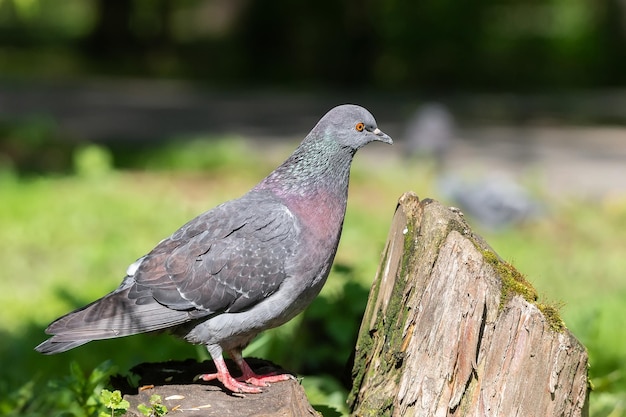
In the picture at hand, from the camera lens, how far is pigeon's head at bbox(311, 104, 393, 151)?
345cm

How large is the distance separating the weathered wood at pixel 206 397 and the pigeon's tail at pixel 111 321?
0.74 ft

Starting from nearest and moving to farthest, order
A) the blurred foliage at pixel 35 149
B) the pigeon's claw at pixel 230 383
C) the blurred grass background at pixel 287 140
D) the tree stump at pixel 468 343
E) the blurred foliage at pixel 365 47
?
the tree stump at pixel 468 343 → the pigeon's claw at pixel 230 383 → the blurred grass background at pixel 287 140 → the blurred foliage at pixel 35 149 → the blurred foliage at pixel 365 47

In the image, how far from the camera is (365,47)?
21.9 m

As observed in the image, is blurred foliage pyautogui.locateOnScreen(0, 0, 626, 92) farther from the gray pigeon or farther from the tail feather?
the tail feather

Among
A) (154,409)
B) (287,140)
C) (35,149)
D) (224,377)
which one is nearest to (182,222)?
(35,149)

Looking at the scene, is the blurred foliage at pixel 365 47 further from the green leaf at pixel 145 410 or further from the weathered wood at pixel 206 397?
the green leaf at pixel 145 410

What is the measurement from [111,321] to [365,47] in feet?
63.2

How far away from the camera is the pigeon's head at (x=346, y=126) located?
3453 mm

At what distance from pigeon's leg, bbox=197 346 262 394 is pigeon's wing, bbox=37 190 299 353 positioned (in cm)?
15

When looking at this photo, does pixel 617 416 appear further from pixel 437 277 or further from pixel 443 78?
pixel 443 78

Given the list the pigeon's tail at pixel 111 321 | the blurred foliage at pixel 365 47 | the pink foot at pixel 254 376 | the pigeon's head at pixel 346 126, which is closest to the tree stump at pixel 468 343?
the pink foot at pixel 254 376

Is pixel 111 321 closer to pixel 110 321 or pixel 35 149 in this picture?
pixel 110 321

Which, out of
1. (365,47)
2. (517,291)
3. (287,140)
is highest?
(365,47)

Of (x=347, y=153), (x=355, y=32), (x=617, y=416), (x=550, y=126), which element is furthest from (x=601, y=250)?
(x=355, y=32)
